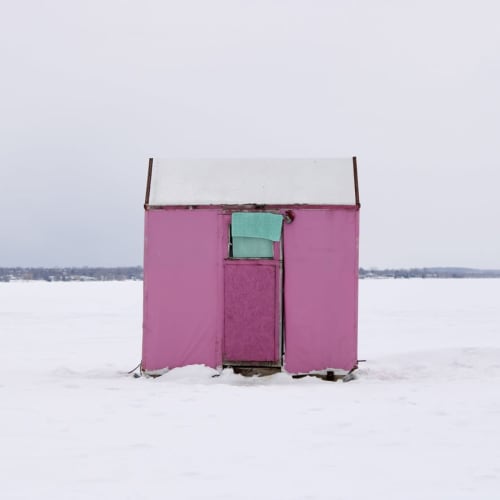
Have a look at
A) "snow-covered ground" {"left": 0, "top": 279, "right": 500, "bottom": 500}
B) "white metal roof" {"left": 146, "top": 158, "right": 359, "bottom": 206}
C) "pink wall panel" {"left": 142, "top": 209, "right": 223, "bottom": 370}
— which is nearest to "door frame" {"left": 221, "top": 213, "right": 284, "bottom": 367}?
"pink wall panel" {"left": 142, "top": 209, "right": 223, "bottom": 370}

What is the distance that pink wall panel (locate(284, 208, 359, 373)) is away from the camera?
10070mm

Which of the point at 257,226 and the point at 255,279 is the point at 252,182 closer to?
the point at 257,226

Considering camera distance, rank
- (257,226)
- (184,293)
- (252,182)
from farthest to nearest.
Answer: (252,182), (184,293), (257,226)

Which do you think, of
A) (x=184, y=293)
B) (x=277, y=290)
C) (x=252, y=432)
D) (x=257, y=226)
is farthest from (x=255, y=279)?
(x=252, y=432)

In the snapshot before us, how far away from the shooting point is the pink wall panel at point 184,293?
33.4 ft

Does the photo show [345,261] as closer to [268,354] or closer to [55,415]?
[268,354]

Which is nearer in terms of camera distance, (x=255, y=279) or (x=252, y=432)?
(x=252, y=432)

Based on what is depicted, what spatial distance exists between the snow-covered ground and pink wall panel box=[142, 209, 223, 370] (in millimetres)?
409

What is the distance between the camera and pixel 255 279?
10172 mm

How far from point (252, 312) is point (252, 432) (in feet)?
12.6

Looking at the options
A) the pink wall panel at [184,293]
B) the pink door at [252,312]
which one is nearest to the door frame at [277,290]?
the pink door at [252,312]

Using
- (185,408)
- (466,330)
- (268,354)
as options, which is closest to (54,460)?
(185,408)

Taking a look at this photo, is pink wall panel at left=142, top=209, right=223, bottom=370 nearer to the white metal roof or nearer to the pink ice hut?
the pink ice hut

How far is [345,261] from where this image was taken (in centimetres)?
1015
